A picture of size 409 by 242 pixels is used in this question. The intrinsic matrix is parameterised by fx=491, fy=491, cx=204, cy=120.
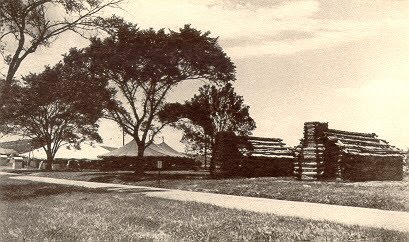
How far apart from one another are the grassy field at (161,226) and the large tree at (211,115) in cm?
2892

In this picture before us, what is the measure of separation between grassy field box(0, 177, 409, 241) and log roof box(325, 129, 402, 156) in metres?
19.1

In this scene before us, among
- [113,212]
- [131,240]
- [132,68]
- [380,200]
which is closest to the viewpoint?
[131,240]

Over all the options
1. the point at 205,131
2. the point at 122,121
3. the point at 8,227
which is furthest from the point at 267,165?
the point at 8,227

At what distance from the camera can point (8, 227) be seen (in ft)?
32.2

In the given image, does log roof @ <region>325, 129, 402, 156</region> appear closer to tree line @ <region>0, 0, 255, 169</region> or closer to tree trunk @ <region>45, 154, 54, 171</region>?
tree line @ <region>0, 0, 255, 169</region>

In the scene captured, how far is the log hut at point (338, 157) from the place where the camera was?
3117 cm

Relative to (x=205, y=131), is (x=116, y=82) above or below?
above

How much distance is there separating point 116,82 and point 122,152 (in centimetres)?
2172

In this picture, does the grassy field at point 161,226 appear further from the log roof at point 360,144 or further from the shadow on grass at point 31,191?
the log roof at point 360,144

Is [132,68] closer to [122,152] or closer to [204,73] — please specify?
[204,73]

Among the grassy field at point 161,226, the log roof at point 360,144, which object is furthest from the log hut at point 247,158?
the grassy field at point 161,226

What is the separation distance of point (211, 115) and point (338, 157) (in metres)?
17.7

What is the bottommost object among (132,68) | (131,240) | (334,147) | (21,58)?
(131,240)

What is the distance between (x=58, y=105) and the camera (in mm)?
59031
